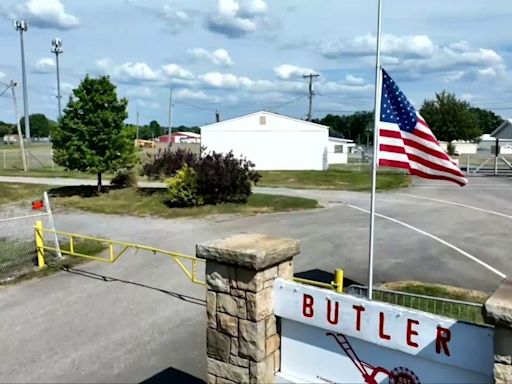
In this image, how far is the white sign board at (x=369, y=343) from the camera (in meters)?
3.41

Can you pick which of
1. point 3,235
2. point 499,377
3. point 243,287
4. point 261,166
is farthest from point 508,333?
point 261,166

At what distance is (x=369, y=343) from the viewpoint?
3.92 meters

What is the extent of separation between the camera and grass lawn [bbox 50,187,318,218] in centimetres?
1977

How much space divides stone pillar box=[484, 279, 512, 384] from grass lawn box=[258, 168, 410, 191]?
2466cm

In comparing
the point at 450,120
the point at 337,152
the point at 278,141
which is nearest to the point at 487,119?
the point at 450,120

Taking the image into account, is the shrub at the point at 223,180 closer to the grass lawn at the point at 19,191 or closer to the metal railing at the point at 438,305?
the grass lawn at the point at 19,191

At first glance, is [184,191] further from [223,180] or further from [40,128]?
[40,128]

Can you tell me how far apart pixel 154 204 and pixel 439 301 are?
15.8 meters

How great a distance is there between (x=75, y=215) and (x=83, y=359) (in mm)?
13849

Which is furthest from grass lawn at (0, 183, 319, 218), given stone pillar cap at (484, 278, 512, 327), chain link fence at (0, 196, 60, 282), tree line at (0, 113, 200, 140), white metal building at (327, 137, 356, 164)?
tree line at (0, 113, 200, 140)

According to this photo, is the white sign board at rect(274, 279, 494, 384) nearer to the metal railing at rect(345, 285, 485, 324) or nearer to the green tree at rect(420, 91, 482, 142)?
the metal railing at rect(345, 285, 485, 324)

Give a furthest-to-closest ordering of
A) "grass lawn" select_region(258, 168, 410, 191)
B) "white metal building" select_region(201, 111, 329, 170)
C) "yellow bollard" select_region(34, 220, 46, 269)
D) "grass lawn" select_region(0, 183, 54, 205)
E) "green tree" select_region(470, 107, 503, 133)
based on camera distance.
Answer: "green tree" select_region(470, 107, 503, 133) < "white metal building" select_region(201, 111, 329, 170) < "grass lawn" select_region(258, 168, 410, 191) < "grass lawn" select_region(0, 183, 54, 205) < "yellow bollard" select_region(34, 220, 46, 269)

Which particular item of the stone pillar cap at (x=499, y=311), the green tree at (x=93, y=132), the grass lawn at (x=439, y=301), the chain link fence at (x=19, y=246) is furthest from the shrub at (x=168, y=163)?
the stone pillar cap at (x=499, y=311)

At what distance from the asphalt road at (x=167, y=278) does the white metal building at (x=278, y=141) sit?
20883 mm
